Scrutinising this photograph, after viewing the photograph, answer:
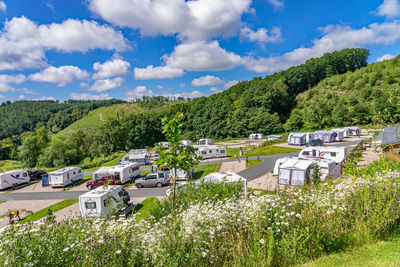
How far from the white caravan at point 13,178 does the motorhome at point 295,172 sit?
2866cm

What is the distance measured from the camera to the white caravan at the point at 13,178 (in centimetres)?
2305

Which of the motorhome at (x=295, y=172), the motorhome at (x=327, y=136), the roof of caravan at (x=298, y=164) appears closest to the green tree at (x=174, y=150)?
the motorhome at (x=295, y=172)

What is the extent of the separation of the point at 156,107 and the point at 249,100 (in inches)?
3151

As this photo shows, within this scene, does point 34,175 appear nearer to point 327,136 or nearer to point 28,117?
point 327,136

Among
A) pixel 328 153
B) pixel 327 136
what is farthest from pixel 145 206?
pixel 327 136

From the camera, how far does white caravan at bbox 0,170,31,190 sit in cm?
2305

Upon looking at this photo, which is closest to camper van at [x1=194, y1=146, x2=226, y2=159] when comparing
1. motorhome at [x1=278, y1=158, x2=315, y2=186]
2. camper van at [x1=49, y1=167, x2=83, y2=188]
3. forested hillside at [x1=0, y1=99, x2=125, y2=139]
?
camper van at [x1=49, y1=167, x2=83, y2=188]

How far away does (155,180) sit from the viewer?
62.8ft

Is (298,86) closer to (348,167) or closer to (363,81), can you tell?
(363,81)

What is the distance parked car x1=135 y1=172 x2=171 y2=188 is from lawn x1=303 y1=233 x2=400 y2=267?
1635 cm

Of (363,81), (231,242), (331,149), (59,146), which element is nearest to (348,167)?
(231,242)

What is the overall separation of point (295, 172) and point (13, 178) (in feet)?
97.6

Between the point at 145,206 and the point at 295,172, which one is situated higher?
the point at 295,172

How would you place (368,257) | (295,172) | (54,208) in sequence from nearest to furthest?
(368,257) → (295,172) → (54,208)
